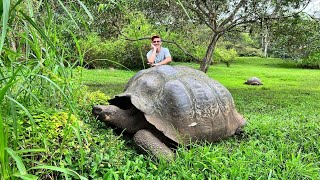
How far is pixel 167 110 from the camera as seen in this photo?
2973mm

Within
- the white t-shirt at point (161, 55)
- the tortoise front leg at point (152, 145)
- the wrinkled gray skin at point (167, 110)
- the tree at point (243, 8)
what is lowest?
the tortoise front leg at point (152, 145)

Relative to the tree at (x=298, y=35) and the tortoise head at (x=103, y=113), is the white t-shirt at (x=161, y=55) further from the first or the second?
the tree at (x=298, y=35)

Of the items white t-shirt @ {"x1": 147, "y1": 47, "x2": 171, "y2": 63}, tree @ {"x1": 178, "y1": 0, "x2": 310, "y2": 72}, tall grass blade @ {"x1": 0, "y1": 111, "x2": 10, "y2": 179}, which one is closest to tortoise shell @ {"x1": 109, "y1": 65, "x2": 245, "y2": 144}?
white t-shirt @ {"x1": 147, "y1": 47, "x2": 171, "y2": 63}

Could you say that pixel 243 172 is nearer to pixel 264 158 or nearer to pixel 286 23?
pixel 264 158

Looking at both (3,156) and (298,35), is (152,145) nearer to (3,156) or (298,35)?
(3,156)

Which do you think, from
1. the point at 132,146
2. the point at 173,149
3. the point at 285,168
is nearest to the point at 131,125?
the point at 132,146

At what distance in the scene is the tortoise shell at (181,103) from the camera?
296cm

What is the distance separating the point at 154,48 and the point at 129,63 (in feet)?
36.3

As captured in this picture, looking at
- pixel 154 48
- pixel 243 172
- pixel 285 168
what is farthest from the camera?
pixel 154 48

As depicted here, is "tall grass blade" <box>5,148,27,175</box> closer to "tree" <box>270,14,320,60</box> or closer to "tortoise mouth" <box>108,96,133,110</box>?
"tortoise mouth" <box>108,96,133,110</box>

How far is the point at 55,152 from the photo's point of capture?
1934mm

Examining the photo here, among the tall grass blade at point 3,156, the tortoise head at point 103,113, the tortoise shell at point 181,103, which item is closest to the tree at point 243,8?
the tortoise shell at point 181,103

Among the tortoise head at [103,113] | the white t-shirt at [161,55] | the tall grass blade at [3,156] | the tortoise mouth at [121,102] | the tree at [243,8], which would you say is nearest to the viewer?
the tall grass blade at [3,156]

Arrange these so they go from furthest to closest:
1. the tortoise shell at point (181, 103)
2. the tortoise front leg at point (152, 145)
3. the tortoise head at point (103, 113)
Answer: the tortoise shell at point (181, 103)
the tortoise head at point (103, 113)
the tortoise front leg at point (152, 145)
